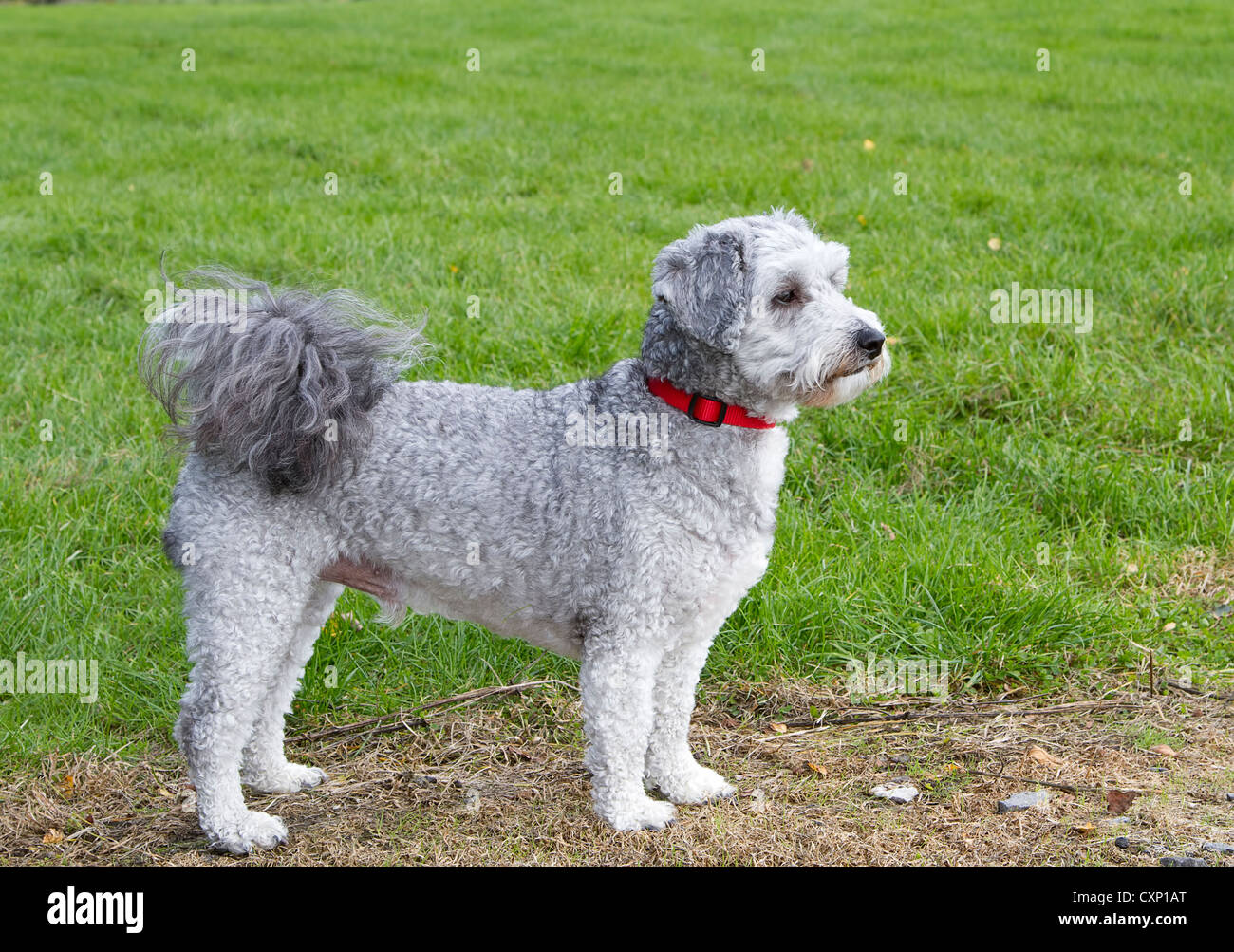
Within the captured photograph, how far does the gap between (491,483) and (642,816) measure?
120cm

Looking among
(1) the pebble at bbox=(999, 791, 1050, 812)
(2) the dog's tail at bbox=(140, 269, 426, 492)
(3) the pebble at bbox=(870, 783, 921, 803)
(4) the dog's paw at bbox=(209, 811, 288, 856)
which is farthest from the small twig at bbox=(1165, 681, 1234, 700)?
(4) the dog's paw at bbox=(209, 811, 288, 856)

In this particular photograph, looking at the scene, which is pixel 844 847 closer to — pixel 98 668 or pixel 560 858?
pixel 560 858

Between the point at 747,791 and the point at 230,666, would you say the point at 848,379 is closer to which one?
the point at 747,791

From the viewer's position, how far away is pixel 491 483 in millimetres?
3730

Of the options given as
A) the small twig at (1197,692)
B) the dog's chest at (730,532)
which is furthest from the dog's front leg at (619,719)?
the small twig at (1197,692)

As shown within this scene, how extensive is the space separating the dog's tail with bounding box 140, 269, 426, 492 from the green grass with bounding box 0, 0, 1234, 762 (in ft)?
4.32

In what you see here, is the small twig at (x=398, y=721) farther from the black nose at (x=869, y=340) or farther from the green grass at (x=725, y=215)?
the black nose at (x=869, y=340)

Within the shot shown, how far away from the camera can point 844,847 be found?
3727 mm

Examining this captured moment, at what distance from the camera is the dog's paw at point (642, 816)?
3.87m

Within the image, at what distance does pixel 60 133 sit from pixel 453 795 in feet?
32.9

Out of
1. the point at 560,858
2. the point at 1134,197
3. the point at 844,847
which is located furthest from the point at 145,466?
the point at 1134,197

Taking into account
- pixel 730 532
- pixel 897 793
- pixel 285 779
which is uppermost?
pixel 730 532

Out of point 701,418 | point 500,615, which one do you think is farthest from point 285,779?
point 701,418

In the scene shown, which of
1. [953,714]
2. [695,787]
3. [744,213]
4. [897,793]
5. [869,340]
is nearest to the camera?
[869,340]
